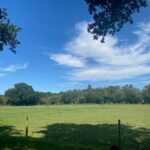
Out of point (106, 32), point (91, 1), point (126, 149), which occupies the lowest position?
point (126, 149)

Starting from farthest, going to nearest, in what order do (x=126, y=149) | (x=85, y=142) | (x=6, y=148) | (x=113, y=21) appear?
(x=85, y=142) < (x=126, y=149) < (x=113, y=21) < (x=6, y=148)

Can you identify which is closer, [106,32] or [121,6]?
[121,6]

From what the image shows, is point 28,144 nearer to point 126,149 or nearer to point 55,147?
point 55,147

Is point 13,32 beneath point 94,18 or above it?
above

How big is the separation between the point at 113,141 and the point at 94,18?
1056cm

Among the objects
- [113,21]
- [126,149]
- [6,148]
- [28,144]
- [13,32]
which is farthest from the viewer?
[13,32]

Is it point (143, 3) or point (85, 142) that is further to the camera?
point (85, 142)

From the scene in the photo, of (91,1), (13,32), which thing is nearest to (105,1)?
(91,1)

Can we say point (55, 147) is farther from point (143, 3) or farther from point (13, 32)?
point (13, 32)

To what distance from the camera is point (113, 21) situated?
2284 centimetres

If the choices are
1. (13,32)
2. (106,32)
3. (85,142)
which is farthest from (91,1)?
(13,32)

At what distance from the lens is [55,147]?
2033 cm

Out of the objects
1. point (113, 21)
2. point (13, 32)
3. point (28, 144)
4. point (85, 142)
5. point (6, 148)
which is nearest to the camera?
point (6, 148)

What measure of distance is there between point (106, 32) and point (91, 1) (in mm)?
2470
